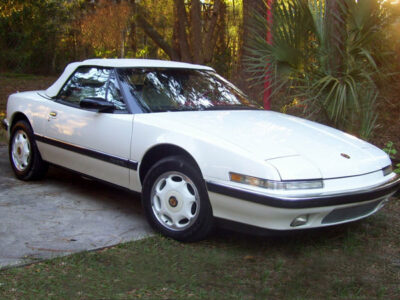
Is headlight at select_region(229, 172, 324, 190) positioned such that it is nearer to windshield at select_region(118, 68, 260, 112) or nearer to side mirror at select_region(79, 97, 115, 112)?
windshield at select_region(118, 68, 260, 112)

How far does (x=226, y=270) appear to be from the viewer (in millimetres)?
3457

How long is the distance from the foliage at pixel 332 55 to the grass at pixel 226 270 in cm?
181

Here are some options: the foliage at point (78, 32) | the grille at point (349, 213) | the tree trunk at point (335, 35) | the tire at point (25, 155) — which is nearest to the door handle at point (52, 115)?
the tire at point (25, 155)

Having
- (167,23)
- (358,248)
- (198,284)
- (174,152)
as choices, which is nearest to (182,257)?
(198,284)

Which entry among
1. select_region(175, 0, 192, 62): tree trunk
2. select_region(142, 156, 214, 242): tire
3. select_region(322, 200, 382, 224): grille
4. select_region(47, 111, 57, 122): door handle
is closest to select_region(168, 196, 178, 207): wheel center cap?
select_region(142, 156, 214, 242): tire

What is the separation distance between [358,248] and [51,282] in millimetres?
2288

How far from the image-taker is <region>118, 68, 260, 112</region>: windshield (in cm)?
453

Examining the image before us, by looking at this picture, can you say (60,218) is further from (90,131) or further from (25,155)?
(25,155)

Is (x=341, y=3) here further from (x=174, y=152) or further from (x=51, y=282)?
(x=51, y=282)

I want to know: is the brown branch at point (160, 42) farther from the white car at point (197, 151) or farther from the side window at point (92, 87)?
the side window at point (92, 87)

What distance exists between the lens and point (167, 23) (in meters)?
23.2

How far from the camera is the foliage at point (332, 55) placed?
556 centimetres

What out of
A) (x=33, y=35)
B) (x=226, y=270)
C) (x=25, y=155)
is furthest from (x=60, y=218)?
(x=33, y=35)

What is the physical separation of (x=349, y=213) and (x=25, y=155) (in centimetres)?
358
